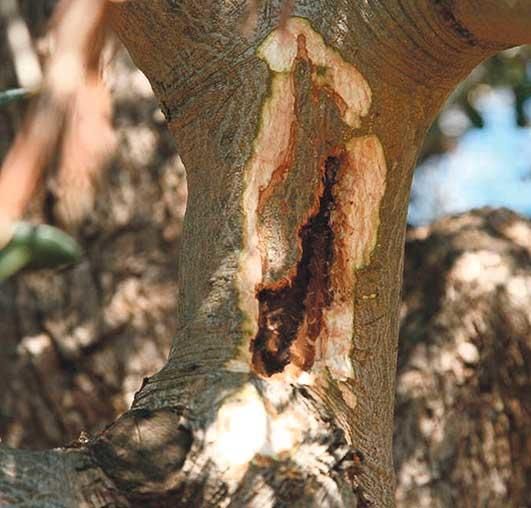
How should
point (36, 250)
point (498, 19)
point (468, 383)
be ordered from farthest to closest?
1. point (468, 383)
2. point (498, 19)
3. point (36, 250)

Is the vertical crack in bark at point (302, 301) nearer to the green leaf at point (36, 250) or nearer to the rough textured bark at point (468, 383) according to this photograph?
the green leaf at point (36, 250)

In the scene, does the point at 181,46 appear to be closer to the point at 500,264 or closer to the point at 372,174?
the point at 372,174

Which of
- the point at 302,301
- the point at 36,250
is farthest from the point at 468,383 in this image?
the point at 36,250

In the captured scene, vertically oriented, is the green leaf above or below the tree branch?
below

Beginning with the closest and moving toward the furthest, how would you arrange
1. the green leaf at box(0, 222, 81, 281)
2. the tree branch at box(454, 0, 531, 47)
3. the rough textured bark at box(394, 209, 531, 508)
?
the green leaf at box(0, 222, 81, 281)
the tree branch at box(454, 0, 531, 47)
the rough textured bark at box(394, 209, 531, 508)

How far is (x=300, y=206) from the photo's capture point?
1.47 meters

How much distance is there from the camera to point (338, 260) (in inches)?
58.6

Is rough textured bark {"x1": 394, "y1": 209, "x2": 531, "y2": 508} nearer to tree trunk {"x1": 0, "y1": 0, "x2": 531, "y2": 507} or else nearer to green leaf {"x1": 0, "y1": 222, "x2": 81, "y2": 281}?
tree trunk {"x1": 0, "y1": 0, "x2": 531, "y2": 507}

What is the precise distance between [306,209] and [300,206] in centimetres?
1

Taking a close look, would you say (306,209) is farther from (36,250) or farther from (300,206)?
(36,250)

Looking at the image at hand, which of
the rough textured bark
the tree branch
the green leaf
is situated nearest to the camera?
the green leaf

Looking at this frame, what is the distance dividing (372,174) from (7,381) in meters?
1.75

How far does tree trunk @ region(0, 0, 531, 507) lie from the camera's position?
1.34m

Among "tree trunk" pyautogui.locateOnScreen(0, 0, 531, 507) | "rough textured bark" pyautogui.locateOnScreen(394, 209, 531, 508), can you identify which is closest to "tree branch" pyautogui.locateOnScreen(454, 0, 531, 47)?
"tree trunk" pyautogui.locateOnScreen(0, 0, 531, 507)
